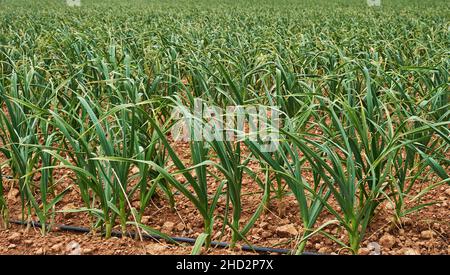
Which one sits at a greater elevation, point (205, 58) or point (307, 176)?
point (205, 58)

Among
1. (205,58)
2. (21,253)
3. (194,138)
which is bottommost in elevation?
(21,253)

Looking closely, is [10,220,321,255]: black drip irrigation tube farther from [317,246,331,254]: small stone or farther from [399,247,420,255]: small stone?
[399,247,420,255]: small stone

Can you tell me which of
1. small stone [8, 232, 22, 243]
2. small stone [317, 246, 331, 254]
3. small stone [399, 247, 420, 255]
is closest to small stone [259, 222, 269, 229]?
small stone [317, 246, 331, 254]

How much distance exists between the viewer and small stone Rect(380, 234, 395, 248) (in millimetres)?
2295

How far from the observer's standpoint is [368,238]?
7.69ft

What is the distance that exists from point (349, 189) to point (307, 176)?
3.38ft

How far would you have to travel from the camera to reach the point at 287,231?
7.91 feet

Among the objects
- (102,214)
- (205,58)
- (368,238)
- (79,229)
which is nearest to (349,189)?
(368,238)

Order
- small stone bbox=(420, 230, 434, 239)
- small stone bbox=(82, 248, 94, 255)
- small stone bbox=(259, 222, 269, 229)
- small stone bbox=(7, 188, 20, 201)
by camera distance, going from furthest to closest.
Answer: small stone bbox=(7, 188, 20, 201)
small stone bbox=(259, 222, 269, 229)
small stone bbox=(420, 230, 434, 239)
small stone bbox=(82, 248, 94, 255)

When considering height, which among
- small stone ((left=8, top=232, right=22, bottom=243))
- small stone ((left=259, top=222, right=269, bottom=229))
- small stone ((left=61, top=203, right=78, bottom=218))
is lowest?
small stone ((left=8, top=232, right=22, bottom=243))

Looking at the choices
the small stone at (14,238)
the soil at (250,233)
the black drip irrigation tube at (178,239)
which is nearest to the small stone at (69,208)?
the soil at (250,233)

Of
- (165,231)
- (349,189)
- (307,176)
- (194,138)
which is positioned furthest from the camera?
(307,176)

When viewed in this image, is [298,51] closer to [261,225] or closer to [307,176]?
[307,176]

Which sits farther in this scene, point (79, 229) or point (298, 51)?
point (298, 51)
